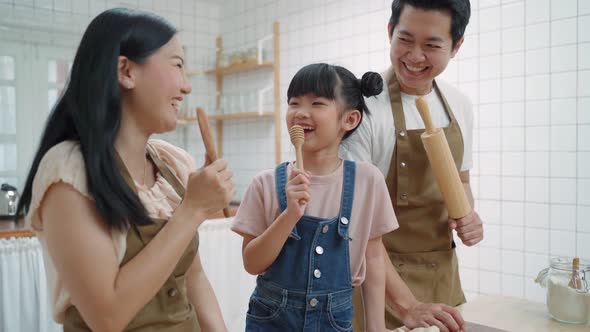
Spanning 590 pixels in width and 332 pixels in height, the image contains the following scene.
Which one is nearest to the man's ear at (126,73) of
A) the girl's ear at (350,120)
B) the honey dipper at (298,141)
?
the honey dipper at (298,141)

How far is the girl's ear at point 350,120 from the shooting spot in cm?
117

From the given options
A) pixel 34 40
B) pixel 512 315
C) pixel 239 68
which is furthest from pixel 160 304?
pixel 239 68

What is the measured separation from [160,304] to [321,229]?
0.36 meters

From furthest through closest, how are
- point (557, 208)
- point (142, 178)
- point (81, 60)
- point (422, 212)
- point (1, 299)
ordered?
point (557, 208), point (1, 299), point (422, 212), point (142, 178), point (81, 60)

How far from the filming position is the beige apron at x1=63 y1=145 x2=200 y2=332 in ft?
2.93

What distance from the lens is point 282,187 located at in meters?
1.13

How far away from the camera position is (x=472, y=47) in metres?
2.93

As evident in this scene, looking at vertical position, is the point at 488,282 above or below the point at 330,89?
below

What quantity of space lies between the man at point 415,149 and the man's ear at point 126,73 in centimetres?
57

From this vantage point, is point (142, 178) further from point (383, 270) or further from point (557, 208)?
point (557, 208)

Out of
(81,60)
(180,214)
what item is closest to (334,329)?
(180,214)

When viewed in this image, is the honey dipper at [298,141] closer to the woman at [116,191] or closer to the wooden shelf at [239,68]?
the woman at [116,191]

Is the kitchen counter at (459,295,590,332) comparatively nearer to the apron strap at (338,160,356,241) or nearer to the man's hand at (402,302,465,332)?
the man's hand at (402,302,465,332)

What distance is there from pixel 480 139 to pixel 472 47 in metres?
0.54
